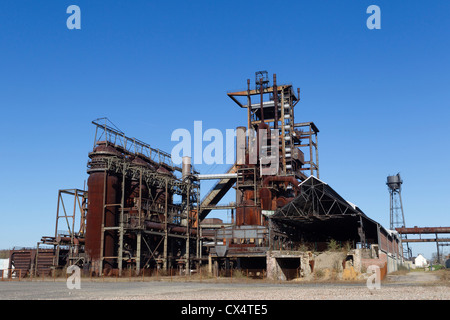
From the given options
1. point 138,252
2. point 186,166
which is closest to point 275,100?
point 186,166

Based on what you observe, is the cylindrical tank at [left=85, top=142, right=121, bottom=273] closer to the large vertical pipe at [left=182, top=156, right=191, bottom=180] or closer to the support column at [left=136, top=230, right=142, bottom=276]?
the support column at [left=136, top=230, right=142, bottom=276]

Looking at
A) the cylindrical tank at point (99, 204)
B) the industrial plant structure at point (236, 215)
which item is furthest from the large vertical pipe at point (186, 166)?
the cylindrical tank at point (99, 204)

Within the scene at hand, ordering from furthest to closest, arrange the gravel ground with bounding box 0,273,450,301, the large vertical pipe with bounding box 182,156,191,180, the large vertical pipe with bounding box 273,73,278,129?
the large vertical pipe with bounding box 182,156,191,180 → the large vertical pipe with bounding box 273,73,278,129 → the gravel ground with bounding box 0,273,450,301

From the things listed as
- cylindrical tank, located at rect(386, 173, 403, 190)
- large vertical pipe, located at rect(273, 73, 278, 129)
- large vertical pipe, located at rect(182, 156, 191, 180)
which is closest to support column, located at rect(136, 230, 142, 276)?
large vertical pipe, located at rect(182, 156, 191, 180)

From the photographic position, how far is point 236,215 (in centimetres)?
5419

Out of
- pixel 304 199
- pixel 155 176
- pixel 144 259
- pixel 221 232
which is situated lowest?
pixel 144 259

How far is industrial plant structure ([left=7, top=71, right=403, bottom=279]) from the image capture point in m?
37.7

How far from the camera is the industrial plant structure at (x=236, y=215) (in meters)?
37.7

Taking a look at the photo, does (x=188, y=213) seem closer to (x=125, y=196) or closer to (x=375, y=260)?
(x=125, y=196)

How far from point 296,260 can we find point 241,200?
779 inches

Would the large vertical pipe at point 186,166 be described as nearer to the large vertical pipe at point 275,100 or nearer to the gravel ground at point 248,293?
the large vertical pipe at point 275,100

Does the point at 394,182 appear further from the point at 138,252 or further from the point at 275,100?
the point at 138,252
